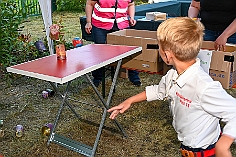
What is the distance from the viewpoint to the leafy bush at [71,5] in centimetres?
1346

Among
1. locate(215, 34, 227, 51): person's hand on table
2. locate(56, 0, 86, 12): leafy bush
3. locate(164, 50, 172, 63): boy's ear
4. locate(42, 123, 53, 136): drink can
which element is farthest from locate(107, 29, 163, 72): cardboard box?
locate(56, 0, 86, 12): leafy bush

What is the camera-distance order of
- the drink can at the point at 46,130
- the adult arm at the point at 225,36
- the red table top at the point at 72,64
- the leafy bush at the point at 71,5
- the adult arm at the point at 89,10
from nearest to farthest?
1. the red table top at the point at 72,64
2. the adult arm at the point at 225,36
3. the drink can at the point at 46,130
4. the adult arm at the point at 89,10
5. the leafy bush at the point at 71,5

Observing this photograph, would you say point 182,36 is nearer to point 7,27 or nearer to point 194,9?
point 194,9

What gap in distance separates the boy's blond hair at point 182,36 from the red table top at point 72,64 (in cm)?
84

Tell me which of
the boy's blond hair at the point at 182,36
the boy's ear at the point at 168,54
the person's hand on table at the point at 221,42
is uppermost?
the boy's blond hair at the point at 182,36

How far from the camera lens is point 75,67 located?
8.16ft

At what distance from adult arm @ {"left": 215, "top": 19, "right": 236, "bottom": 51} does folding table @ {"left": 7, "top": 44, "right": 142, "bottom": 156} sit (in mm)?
830

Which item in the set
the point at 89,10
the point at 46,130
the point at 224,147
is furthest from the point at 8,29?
the point at 224,147

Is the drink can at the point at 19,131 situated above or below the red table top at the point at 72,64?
below

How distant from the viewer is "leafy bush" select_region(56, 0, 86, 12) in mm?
13455

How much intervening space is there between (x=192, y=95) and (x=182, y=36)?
308 mm

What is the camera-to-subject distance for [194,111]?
174 cm

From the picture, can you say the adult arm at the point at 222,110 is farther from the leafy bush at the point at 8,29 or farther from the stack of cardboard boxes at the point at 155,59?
the leafy bush at the point at 8,29

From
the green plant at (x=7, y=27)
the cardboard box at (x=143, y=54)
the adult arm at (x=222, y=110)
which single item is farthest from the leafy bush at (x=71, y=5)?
the adult arm at (x=222, y=110)
